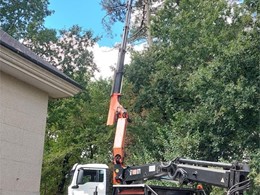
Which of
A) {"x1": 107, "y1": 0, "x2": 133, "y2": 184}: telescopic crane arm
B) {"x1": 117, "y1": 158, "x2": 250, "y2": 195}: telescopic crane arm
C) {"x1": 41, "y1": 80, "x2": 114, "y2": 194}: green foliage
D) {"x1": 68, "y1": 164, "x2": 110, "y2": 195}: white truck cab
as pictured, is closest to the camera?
{"x1": 117, "y1": 158, "x2": 250, "y2": 195}: telescopic crane arm

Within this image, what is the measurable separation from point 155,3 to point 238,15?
7209 mm

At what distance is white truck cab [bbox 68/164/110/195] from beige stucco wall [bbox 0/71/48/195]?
17.0 ft

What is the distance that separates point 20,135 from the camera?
5.30 metres

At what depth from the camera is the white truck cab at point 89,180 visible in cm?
1080

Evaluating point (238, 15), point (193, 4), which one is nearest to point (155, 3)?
point (193, 4)

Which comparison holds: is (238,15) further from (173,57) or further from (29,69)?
(29,69)

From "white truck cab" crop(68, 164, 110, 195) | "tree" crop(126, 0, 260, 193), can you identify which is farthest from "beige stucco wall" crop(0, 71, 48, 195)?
"tree" crop(126, 0, 260, 193)

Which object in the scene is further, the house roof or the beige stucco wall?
the beige stucco wall

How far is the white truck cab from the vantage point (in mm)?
10805

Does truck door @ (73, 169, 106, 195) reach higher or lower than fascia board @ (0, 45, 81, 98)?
lower

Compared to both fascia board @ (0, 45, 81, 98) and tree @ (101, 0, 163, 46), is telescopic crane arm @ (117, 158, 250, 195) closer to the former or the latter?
fascia board @ (0, 45, 81, 98)

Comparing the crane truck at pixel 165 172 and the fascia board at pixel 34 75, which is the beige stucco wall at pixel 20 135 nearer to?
the fascia board at pixel 34 75

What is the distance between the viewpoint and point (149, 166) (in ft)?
24.1

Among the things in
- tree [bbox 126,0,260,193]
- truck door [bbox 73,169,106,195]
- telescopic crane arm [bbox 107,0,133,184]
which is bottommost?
truck door [bbox 73,169,106,195]
